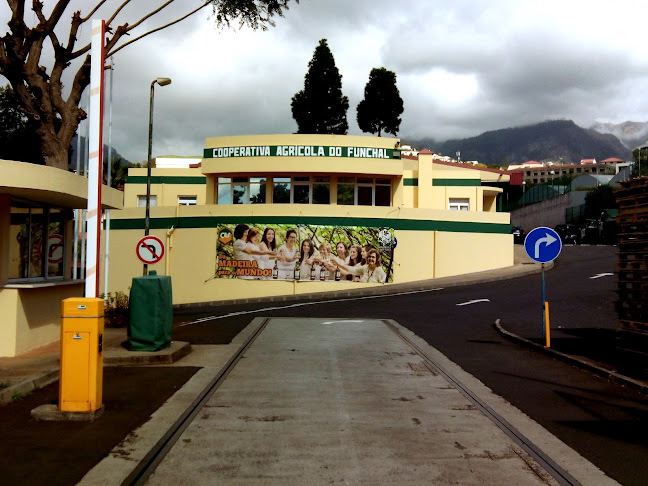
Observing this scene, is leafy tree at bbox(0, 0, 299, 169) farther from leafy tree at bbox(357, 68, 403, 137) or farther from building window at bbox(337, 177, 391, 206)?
leafy tree at bbox(357, 68, 403, 137)

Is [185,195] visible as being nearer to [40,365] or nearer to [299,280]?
[299,280]

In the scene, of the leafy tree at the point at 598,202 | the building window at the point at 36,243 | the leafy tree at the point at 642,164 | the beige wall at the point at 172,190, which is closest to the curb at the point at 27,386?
the building window at the point at 36,243

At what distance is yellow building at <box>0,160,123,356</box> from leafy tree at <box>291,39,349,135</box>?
46.9m

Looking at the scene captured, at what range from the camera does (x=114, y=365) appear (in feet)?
38.3

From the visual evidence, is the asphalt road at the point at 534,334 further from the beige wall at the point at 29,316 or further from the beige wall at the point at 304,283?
the beige wall at the point at 304,283

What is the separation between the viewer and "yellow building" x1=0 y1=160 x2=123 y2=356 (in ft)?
35.4

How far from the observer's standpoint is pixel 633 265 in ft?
37.6

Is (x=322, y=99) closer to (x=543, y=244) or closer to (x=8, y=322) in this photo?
(x=543, y=244)

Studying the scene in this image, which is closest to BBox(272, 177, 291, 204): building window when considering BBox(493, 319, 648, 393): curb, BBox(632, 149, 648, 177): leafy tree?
BBox(493, 319, 648, 393): curb

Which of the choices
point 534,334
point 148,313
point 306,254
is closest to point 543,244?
point 534,334

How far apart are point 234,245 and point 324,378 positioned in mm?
24107

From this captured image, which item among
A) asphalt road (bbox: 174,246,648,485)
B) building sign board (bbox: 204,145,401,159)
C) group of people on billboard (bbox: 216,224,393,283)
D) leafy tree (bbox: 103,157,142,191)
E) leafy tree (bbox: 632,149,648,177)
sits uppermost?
leafy tree (bbox: 632,149,648,177)

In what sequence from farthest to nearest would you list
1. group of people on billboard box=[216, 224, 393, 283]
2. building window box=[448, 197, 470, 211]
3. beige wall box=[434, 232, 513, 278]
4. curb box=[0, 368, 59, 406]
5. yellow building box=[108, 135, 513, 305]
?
building window box=[448, 197, 470, 211] → beige wall box=[434, 232, 513, 278] → yellow building box=[108, 135, 513, 305] → group of people on billboard box=[216, 224, 393, 283] → curb box=[0, 368, 59, 406]

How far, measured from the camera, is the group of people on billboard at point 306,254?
110 feet
